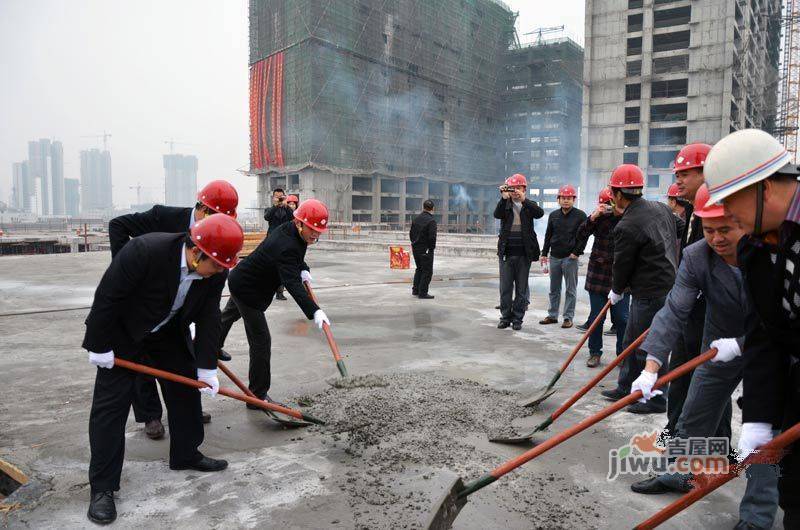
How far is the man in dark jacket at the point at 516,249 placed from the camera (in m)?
7.55

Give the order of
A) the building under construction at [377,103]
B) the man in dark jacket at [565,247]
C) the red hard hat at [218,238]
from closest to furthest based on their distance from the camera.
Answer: the red hard hat at [218,238], the man in dark jacket at [565,247], the building under construction at [377,103]

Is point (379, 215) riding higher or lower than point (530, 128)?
lower

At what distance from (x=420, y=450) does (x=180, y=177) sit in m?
157

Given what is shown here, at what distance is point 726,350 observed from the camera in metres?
2.72

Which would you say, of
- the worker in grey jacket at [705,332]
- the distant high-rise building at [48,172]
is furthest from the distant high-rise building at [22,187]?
the worker in grey jacket at [705,332]

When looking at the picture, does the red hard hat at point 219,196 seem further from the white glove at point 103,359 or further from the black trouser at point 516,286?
the black trouser at point 516,286

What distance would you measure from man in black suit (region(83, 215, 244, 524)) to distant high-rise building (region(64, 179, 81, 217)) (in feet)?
543

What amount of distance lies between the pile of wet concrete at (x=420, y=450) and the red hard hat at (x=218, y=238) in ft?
5.05

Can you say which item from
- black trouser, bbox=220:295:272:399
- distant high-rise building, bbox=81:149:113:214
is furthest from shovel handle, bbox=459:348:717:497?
distant high-rise building, bbox=81:149:113:214

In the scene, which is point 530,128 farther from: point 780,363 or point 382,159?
A: point 780,363

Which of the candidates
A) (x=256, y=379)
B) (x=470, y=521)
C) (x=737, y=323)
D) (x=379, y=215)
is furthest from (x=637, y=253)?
(x=379, y=215)

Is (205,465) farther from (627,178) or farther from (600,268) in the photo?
(600,268)

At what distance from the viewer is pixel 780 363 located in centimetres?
185

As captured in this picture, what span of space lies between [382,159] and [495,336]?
50375mm
